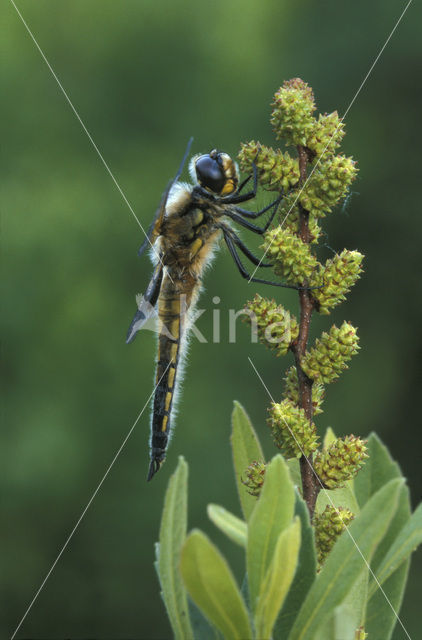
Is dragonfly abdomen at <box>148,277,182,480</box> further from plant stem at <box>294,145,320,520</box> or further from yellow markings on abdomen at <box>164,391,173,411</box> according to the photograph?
plant stem at <box>294,145,320,520</box>

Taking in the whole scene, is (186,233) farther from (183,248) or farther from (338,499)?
(338,499)

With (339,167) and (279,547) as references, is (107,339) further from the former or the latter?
(279,547)

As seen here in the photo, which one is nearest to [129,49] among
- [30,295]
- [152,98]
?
[152,98]

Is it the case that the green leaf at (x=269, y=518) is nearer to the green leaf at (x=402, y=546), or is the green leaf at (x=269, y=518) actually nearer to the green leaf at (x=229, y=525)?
the green leaf at (x=229, y=525)

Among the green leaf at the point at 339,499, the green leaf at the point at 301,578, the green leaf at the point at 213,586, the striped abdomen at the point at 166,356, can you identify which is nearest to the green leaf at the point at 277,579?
the green leaf at the point at 213,586

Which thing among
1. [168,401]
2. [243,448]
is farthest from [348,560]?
[168,401]
